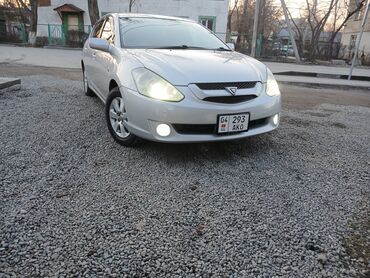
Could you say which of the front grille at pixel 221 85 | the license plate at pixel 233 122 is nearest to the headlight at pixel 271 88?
the front grille at pixel 221 85

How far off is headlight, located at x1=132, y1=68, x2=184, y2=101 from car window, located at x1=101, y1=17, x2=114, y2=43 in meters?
1.30

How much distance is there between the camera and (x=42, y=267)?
1823 mm

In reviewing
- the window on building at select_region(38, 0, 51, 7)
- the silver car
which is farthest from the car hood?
the window on building at select_region(38, 0, 51, 7)

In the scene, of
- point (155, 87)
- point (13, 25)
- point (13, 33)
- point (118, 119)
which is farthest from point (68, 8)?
point (155, 87)

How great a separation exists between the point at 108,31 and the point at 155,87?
6.71 feet

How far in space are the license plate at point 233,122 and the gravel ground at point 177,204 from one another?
39cm

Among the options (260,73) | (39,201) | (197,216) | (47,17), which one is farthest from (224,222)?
(47,17)

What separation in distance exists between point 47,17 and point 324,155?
26.7 metres

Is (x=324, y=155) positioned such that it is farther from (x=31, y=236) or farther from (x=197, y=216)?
(x=31, y=236)

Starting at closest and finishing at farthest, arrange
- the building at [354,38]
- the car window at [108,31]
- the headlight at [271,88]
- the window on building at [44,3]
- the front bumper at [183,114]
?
the front bumper at [183,114], the headlight at [271,88], the car window at [108,31], the building at [354,38], the window on building at [44,3]

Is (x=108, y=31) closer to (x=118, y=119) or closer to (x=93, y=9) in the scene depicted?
(x=118, y=119)

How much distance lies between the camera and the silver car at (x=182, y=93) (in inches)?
117

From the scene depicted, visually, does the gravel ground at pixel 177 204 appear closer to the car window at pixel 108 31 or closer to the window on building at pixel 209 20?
the car window at pixel 108 31

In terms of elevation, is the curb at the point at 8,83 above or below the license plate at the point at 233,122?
below
